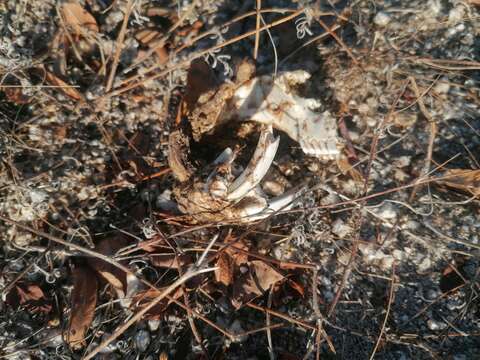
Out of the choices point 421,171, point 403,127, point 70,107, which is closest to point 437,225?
point 421,171

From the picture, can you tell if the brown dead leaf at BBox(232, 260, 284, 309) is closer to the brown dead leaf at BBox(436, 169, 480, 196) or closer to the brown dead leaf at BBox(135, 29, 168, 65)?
the brown dead leaf at BBox(436, 169, 480, 196)

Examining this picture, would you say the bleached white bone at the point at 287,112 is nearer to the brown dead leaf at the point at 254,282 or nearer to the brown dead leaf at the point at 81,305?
the brown dead leaf at the point at 254,282

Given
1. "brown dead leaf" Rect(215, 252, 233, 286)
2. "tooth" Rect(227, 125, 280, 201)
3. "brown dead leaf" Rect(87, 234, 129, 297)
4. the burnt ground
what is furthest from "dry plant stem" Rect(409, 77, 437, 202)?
"brown dead leaf" Rect(87, 234, 129, 297)

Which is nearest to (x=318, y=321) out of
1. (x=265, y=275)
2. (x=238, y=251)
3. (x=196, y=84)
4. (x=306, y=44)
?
(x=265, y=275)

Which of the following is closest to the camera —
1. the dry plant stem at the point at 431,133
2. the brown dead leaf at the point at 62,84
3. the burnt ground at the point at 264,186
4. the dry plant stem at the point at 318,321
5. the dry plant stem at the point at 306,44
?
the dry plant stem at the point at 318,321

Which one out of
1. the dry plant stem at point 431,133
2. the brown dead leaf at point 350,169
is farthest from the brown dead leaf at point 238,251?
the dry plant stem at point 431,133
